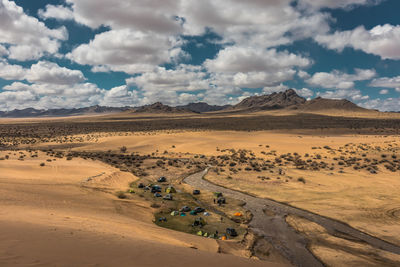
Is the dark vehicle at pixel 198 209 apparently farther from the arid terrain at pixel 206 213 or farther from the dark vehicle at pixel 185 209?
the dark vehicle at pixel 185 209

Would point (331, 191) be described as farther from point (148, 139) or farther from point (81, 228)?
point (148, 139)

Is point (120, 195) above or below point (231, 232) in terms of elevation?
above

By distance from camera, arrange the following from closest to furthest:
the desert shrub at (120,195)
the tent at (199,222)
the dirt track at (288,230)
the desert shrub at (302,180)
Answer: the dirt track at (288,230)
the tent at (199,222)
the desert shrub at (120,195)
the desert shrub at (302,180)

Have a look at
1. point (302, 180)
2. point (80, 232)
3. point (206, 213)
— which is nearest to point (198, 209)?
point (206, 213)

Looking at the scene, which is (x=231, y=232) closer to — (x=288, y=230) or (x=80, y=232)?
(x=288, y=230)

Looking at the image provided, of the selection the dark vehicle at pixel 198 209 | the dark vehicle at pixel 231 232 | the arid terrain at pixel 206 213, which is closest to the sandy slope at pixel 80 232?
the arid terrain at pixel 206 213

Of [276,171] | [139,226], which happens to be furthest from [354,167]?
[139,226]
